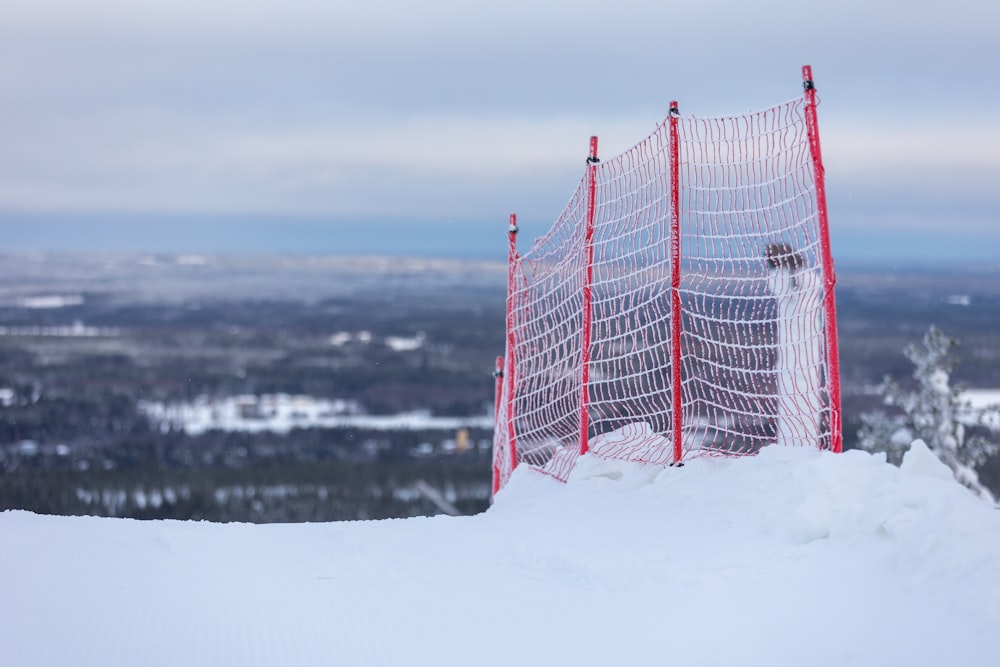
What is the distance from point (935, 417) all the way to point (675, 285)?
592 inches

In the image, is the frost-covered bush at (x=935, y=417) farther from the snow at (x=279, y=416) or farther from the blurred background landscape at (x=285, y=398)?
the snow at (x=279, y=416)

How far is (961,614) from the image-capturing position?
12.7 feet

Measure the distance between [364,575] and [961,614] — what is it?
2817 mm

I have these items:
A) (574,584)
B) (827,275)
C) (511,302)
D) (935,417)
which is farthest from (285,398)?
(574,584)

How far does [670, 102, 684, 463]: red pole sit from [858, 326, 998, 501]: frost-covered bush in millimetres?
14046

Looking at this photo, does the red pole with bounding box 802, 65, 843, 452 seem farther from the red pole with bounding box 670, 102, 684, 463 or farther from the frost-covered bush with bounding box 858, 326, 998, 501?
A: the frost-covered bush with bounding box 858, 326, 998, 501

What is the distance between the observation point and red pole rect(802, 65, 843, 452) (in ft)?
19.4

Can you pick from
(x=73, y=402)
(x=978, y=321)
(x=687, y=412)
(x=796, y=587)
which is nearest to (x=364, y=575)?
(x=796, y=587)

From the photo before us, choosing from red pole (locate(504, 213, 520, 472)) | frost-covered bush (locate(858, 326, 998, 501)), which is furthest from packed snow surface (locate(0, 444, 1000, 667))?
frost-covered bush (locate(858, 326, 998, 501))

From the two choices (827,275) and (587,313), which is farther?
(587,313)

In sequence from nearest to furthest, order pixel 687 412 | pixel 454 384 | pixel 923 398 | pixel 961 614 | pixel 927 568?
pixel 961 614 → pixel 927 568 → pixel 687 412 → pixel 923 398 → pixel 454 384

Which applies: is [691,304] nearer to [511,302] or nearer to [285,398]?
[511,302]

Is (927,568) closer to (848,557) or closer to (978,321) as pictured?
(848,557)

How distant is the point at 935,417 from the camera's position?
65.3ft
